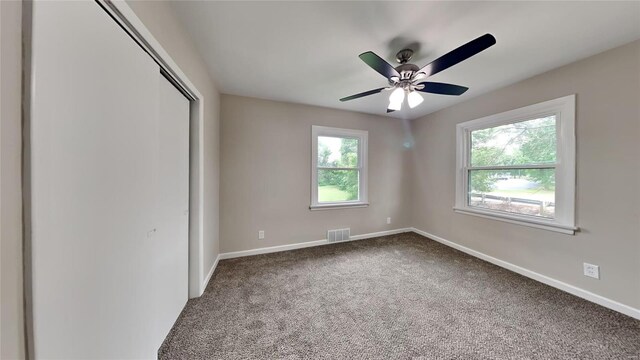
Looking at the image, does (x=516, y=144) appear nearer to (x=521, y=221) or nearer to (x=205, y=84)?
(x=521, y=221)

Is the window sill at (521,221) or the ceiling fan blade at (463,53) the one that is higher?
the ceiling fan blade at (463,53)

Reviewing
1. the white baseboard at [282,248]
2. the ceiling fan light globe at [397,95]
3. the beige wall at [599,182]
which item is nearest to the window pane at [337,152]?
the white baseboard at [282,248]

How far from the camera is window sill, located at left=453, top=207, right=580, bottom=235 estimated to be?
2091 millimetres

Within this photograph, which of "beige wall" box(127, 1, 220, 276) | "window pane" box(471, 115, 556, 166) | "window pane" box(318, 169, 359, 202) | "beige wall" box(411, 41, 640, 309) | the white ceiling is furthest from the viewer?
"window pane" box(318, 169, 359, 202)

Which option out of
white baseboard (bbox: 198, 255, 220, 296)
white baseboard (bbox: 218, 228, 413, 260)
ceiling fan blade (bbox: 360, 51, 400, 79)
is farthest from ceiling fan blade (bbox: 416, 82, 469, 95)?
white baseboard (bbox: 198, 255, 220, 296)

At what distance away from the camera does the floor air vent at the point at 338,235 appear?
3432 millimetres

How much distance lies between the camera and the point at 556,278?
2.17 metres

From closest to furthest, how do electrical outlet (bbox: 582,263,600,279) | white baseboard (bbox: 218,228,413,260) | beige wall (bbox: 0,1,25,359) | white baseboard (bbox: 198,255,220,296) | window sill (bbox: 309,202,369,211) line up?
beige wall (bbox: 0,1,25,359), electrical outlet (bbox: 582,263,600,279), white baseboard (bbox: 198,255,220,296), white baseboard (bbox: 218,228,413,260), window sill (bbox: 309,202,369,211)

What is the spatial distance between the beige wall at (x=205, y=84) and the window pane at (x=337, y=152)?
1560 mm

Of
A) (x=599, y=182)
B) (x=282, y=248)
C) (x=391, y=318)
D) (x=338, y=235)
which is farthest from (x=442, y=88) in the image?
(x=282, y=248)

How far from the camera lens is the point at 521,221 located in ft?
8.05

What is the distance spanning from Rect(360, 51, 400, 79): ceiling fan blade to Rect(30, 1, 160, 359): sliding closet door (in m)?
1.30

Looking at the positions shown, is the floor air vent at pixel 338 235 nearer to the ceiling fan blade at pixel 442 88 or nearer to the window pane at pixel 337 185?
the window pane at pixel 337 185

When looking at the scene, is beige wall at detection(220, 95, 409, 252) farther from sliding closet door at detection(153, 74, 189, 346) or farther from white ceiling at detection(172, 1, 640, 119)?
sliding closet door at detection(153, 74, 189, 346)
